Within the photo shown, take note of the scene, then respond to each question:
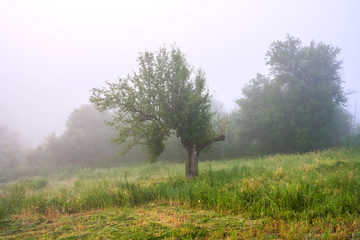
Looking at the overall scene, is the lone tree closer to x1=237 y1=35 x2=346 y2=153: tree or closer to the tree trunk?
the tree trunk

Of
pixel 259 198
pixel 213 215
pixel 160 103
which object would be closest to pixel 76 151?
pixel 160 103

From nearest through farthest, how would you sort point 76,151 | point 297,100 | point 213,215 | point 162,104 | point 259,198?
point 213,215
point 259,198
point 162,104
point 297,100
point 76,151

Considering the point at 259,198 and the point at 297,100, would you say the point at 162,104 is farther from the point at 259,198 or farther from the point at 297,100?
the point at 297,100

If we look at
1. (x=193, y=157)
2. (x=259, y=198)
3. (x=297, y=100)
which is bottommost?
(x=259, y=198)

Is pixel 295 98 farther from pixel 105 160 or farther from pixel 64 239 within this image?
pixel 105 160

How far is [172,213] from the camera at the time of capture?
6918 millimetres

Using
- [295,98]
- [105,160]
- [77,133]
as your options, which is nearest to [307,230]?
[295,98]

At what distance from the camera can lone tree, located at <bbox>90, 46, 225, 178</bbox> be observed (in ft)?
41.9

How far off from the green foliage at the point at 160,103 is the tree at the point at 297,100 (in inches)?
706

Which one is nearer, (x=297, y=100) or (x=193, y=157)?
(x=193, y=157)

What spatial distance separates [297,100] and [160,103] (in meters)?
22.5

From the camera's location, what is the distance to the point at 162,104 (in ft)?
43.0

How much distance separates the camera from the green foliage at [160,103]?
12766 mm

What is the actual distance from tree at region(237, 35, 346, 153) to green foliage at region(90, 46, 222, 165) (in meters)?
17.9
